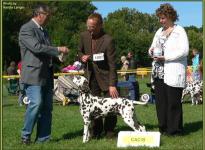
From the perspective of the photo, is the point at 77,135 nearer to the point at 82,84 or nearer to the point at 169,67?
the point at 82,84

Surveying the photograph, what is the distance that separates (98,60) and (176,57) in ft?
3.91

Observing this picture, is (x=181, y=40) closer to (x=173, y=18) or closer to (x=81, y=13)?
(x=173, y=18)

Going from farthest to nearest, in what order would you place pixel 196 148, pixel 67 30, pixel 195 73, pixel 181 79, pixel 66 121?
pixel 67 30
pixel 195 73
pixel 66 121
pixel 181 79
pixel 196 148

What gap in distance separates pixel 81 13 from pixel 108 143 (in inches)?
1729

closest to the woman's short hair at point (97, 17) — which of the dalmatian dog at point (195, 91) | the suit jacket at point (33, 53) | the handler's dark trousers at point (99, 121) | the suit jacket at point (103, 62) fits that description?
the suit jacket at point (103, 62)

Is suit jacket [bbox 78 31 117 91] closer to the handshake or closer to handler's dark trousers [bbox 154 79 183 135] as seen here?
the handshake

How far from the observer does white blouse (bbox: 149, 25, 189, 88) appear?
23.4 ft

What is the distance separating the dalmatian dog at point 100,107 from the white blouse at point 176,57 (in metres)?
0.80

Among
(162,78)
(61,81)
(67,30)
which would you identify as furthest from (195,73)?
(67,30)

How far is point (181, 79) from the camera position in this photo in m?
7.31

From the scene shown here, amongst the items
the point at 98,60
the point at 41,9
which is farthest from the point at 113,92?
the point at 41,9

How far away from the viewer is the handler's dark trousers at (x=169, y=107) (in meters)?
7.40

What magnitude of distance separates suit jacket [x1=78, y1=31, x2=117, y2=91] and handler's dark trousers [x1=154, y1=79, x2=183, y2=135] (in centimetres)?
93

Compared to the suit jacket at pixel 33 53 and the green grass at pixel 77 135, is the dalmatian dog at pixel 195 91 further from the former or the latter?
the suit jacket at pixel 33 53
